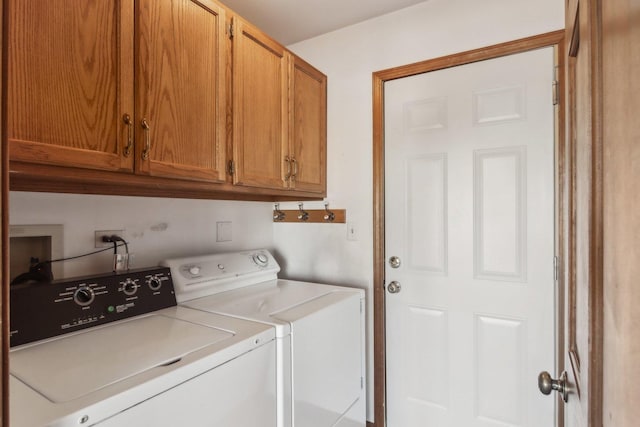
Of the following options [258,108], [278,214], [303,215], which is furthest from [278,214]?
[258,108]

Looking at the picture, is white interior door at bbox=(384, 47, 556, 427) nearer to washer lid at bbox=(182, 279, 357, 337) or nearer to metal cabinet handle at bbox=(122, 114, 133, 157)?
washer lid at bbox=(182, 279, 357, 337)

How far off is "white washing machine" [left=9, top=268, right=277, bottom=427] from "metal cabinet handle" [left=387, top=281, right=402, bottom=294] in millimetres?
938

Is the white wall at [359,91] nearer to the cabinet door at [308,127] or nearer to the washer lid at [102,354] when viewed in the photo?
the cabinet door at [308,127]

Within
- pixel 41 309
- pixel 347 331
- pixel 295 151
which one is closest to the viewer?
pixel 41 309

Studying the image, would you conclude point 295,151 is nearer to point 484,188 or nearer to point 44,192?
point 484,188

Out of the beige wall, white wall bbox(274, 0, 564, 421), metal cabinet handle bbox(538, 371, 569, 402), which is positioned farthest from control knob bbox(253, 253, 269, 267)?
the beige wall

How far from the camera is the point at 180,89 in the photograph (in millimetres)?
1270

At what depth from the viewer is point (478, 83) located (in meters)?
1.69

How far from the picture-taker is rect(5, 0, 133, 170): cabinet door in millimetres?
868

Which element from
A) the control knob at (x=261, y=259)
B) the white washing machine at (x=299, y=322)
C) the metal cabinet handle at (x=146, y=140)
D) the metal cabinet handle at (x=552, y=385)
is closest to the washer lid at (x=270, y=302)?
the white washing machine at (x=299, y=322)

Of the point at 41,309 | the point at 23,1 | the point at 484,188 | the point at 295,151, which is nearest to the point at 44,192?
the point at 41,309

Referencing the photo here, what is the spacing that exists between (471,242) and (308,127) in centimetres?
113

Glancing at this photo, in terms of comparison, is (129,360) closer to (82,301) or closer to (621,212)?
(82,301)

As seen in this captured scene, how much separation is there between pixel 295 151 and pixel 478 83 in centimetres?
102
